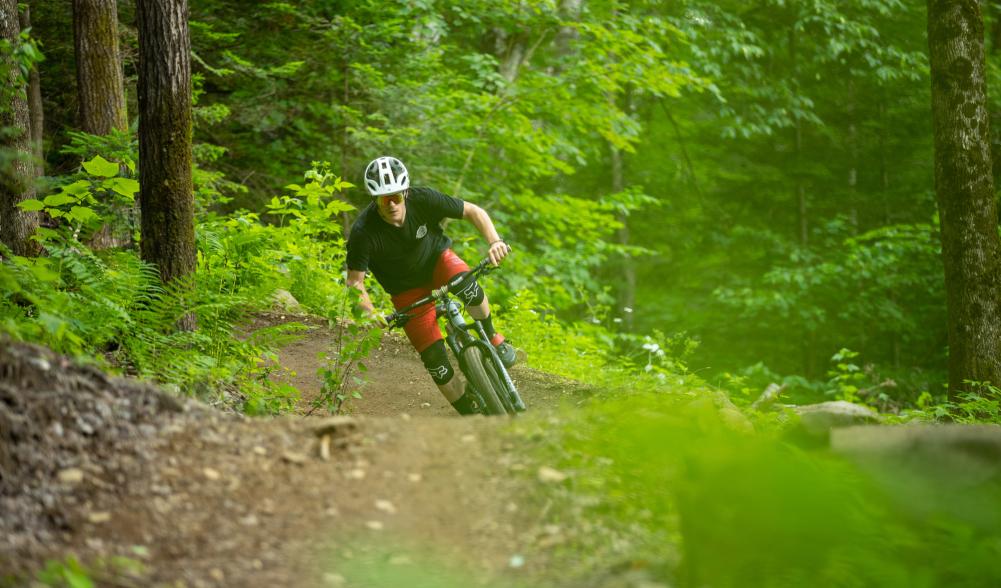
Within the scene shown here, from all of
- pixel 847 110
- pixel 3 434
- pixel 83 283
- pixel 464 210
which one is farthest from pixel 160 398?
pixel 847 110

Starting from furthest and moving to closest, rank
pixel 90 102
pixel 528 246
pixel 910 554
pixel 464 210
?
pixel 528 246 → pixel 90 102 → pixel 464 210 → pixel 910 554

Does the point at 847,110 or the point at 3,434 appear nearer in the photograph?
the point at 3,434

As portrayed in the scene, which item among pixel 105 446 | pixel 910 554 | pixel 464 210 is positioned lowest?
pixel 910 554

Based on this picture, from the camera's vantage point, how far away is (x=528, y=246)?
19.3 m

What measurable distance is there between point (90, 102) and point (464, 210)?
6.05m

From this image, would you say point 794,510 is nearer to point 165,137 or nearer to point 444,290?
point 444,290

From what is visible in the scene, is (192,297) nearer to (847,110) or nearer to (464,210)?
(464,210)

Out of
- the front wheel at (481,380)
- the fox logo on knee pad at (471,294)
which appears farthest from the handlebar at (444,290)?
the front wheel at (481,380)

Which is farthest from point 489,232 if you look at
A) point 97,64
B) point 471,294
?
point 97,64

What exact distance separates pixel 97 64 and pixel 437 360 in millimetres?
6485

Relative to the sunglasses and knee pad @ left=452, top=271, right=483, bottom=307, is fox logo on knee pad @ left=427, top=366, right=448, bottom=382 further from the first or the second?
the sunglasses

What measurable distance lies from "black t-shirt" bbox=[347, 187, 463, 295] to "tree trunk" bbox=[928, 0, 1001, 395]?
506 cm

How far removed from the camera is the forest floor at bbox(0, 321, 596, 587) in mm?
3633

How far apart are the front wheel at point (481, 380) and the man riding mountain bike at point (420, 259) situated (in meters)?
0.30
